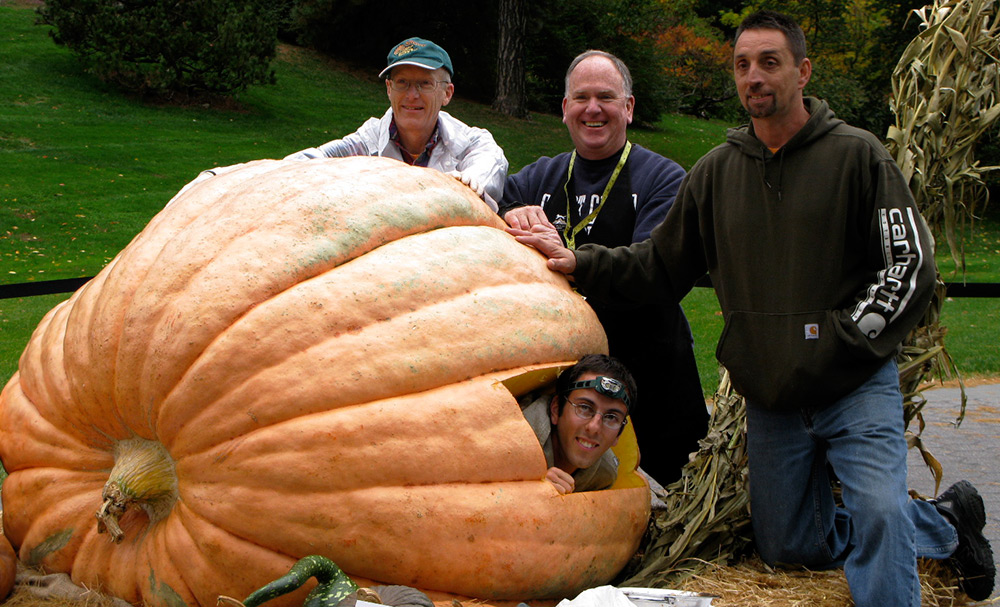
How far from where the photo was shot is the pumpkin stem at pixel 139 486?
2547 millimetres

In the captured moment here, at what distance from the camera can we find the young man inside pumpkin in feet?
9.67

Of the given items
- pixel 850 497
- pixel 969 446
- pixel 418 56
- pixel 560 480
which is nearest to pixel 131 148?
pixel 418 56

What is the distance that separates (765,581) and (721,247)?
1.25 metres

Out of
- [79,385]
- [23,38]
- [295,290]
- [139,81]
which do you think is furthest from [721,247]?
[23,38]

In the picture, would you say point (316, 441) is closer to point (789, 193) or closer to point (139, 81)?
point (789, 193)

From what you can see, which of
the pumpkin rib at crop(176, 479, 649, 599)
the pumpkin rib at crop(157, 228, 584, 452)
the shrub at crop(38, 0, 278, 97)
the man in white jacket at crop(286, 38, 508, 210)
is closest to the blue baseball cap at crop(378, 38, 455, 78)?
the man in white jacket at crop(286, 38, 508, 210)

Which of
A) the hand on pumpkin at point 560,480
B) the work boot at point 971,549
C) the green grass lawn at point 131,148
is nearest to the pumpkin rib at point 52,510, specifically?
the hand on pumpkin at point 560,480

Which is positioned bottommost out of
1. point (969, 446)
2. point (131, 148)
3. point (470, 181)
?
point (969, 446)

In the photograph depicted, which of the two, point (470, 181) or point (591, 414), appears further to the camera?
point (470, 181)

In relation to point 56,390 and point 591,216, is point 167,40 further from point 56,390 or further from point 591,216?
point 56,390

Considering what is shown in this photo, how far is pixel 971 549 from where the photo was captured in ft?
10.8

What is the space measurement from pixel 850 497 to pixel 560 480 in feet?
3.25

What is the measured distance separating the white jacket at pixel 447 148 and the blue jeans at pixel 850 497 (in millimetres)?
1616

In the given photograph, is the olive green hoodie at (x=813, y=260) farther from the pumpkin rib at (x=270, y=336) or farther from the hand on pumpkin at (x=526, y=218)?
the pumpkin rib at (x=270, y=336)
